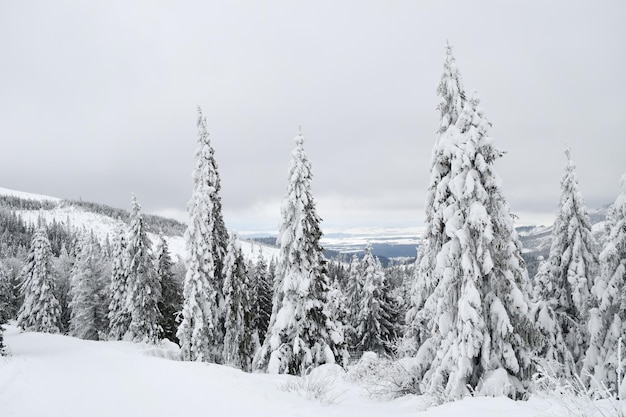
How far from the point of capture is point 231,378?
36.3 feet

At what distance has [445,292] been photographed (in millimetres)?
11125

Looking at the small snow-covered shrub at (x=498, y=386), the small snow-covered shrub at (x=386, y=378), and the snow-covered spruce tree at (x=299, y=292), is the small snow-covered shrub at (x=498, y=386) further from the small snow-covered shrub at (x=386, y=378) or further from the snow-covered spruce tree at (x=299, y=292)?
the snow-covered spruce tree at (x=299, y=292)

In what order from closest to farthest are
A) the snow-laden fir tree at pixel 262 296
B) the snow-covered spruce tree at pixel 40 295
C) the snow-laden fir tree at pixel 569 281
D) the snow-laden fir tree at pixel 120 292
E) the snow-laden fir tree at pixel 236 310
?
the snow-laden fir tree at pixel 569 281 < the snow-laden fir tree at pixel 236 310 < the snow-laden fir tree at pixel 120 292 < the snow-laden fir tree at pixel 262 296 < the snow-covered spruce tree at pixel 40 295

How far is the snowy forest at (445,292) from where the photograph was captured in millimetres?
10578

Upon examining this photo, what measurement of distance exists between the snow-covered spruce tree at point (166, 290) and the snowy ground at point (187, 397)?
23.1 metres

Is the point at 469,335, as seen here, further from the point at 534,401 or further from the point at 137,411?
the point at 137,411

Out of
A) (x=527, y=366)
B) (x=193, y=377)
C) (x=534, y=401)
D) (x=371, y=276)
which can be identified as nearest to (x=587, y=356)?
(x=527, y=366)

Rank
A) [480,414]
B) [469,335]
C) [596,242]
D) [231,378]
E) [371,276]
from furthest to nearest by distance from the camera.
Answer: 1. [371,276]
2. [596,242]
3. [231,378]
4. [469,335]
5. [480,414]

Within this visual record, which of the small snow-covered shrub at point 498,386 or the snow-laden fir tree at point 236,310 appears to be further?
the snow-laden fir tree at point 236,310

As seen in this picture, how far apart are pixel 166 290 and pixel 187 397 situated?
103ft

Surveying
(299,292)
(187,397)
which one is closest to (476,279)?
(187,397)

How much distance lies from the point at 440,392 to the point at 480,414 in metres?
4.82

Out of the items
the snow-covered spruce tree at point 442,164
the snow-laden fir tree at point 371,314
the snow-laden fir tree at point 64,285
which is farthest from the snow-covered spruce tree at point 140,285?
the snow-covered spruce tree at point 442,164

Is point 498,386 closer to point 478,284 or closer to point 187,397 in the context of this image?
point 478,284
